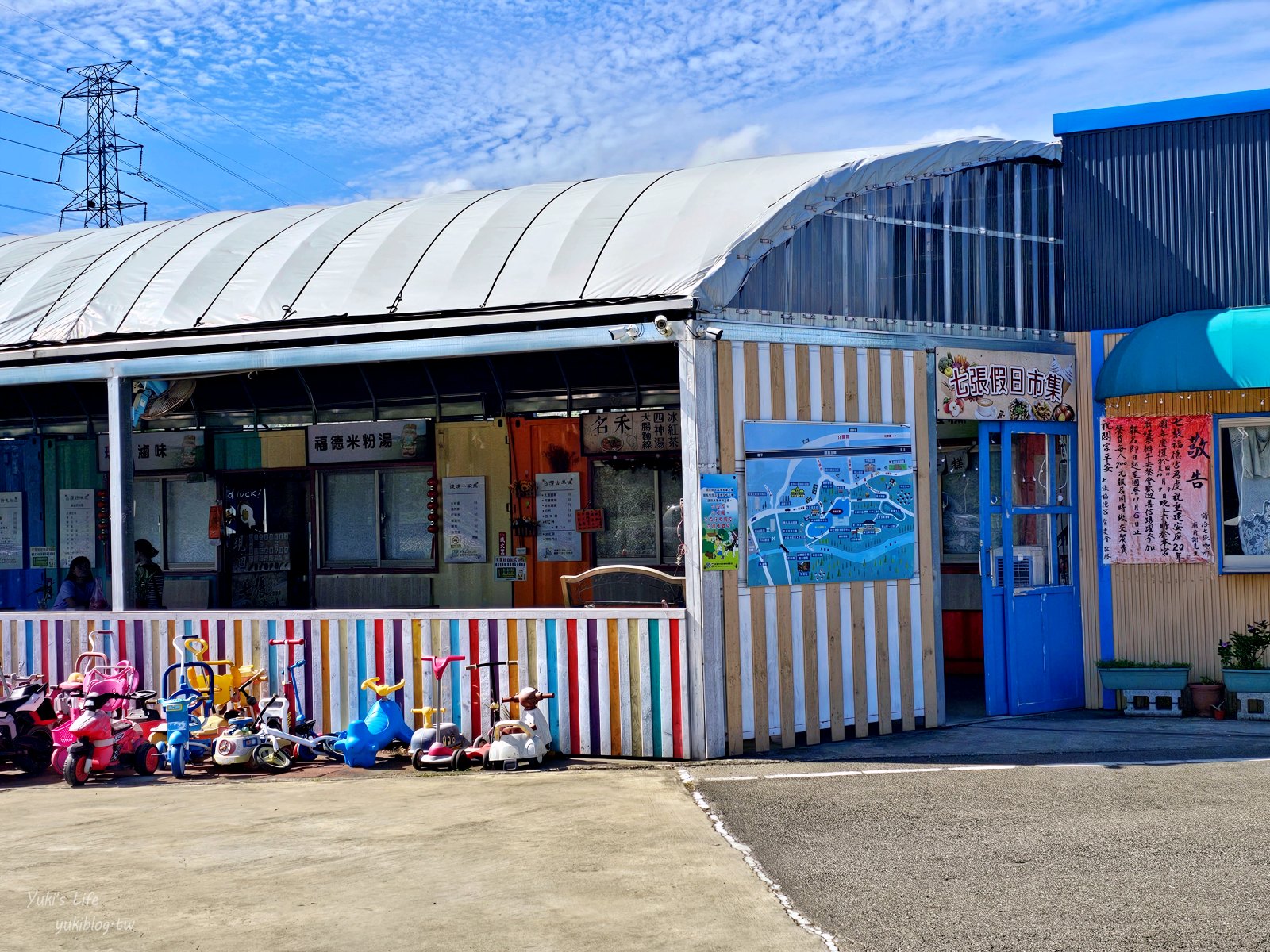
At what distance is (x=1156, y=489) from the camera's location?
12383 mm

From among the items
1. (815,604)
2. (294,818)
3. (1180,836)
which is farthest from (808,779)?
(294,818)

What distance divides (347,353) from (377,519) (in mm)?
4887

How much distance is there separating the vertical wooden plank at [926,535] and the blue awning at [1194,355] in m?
1.86

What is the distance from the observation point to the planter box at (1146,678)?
39.5 feet

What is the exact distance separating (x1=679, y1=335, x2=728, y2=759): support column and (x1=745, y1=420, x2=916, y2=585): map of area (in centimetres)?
39

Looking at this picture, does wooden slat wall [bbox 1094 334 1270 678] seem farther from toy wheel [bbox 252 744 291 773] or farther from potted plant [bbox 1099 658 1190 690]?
toy wheel [bbox 252 744 291 773]

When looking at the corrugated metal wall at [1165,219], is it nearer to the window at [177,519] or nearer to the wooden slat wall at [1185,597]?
the wooden slat wall at [1185,597]

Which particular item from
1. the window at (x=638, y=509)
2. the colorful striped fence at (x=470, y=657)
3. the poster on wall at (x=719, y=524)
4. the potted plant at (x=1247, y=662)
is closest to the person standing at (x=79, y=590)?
the colorful striped fence at (x=470, y=657)

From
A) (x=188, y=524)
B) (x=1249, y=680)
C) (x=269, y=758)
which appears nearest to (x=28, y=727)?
(x=269, y=758)

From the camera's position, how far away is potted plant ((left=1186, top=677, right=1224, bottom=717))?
12.0 metres

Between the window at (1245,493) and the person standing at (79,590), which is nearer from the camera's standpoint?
the window at (1245,493)

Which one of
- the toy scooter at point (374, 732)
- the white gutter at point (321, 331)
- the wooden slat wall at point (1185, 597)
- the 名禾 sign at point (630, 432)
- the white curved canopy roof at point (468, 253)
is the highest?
the white curved canopy roof at point (468, 253)

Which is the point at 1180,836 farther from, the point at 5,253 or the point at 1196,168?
the point at 5,253

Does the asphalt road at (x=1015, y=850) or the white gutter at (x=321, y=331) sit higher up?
the white gutter at (x=321, y=331)
